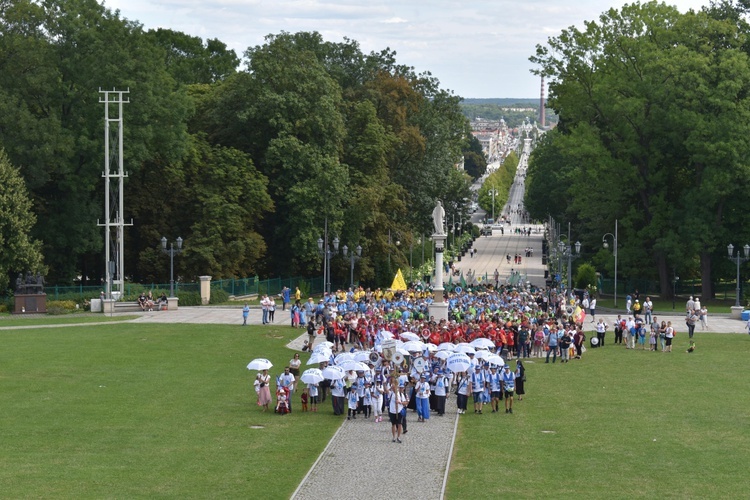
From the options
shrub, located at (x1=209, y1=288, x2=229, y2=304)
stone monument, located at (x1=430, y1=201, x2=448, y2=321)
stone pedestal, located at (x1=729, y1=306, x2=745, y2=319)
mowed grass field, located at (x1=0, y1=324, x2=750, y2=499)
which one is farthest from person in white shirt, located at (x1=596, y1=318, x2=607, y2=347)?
shrub, located at (x1=209, y1=288, x2=229, y2=304)

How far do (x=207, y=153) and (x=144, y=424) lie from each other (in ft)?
147

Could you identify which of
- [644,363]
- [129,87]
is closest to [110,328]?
[129,87]

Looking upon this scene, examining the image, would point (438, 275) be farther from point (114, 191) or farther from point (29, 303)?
point (29, 303)

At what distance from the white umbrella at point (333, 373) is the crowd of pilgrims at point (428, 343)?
0.33m

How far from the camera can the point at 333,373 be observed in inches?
1259

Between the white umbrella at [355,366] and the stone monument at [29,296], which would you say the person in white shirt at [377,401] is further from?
the stone monument at [29,296]

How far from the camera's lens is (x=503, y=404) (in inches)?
1341

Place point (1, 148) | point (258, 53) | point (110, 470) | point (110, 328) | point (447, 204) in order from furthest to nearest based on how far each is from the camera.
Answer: point (447, 204), point (258, 53), point (1, 148), point (110, 328), point (110, 470)

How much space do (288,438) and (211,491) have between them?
5.79 m

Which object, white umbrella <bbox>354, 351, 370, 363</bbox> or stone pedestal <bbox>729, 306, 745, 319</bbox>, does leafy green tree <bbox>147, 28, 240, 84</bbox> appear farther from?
white umbrella <bbox>354, 351, 370, 363</bbox>

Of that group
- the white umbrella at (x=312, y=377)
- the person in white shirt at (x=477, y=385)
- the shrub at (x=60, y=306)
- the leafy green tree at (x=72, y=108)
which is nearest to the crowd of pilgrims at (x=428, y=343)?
the person in white shirt at (x=477, y=385)

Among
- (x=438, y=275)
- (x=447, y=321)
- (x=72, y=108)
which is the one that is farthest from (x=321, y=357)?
(x=72, y=108)

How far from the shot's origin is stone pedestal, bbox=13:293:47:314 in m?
59.7

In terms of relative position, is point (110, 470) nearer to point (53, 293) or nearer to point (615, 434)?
point (615, 434)
